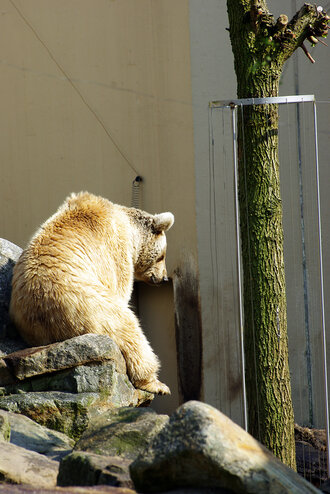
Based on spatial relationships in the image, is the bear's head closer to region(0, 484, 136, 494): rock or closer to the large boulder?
the large boulder

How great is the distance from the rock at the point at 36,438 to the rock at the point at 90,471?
85cm

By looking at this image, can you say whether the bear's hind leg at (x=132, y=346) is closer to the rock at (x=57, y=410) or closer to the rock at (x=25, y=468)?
the rock at (x=57, y=410)

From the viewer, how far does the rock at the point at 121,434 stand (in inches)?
168

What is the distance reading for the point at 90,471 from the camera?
3684 millimetres

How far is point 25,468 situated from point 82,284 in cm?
→ 204

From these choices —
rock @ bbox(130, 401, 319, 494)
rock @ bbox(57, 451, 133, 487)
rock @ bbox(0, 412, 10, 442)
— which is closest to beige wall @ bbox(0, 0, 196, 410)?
rock @ bbox(0, 412, 10, 442)

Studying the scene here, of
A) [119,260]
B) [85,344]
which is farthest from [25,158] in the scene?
[85,344]

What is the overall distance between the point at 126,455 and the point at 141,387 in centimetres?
184

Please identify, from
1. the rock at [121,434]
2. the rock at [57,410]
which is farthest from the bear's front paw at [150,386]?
the rock at [121,434]

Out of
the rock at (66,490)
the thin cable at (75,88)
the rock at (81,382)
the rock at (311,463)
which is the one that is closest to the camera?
the rock at (66,490)

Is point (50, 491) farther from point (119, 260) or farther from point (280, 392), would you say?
point (119, 260)

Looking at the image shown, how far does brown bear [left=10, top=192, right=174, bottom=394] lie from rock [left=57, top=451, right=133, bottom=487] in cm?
203

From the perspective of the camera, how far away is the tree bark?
5617 mm

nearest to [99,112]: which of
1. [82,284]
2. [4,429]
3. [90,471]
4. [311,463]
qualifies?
[82,284]
